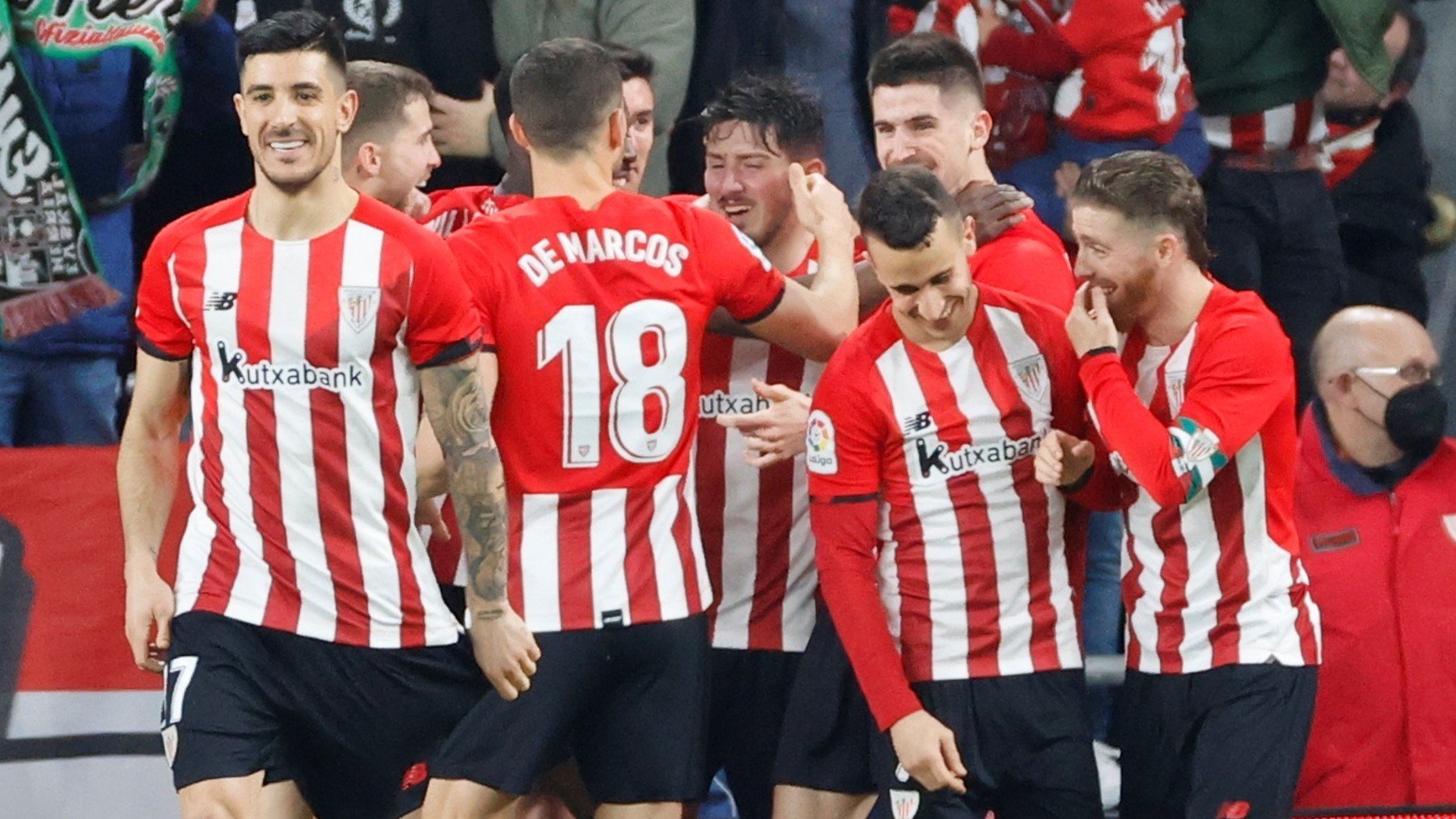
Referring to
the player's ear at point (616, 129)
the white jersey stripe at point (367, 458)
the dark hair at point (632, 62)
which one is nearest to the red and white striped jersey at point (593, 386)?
the player's ear at point (616, 129)

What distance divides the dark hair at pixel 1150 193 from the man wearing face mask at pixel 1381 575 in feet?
2.54

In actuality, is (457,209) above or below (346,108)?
below

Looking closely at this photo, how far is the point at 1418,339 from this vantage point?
16.3ft

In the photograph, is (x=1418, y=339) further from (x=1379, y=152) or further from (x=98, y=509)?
(x=98, y=509)

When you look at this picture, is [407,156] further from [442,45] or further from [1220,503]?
[1220,503]

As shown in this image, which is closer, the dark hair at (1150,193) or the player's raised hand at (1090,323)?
the player's raised hand at (1090,323)

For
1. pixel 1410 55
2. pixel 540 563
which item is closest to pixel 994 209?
pixel 540 563

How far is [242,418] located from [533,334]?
1.93 feet

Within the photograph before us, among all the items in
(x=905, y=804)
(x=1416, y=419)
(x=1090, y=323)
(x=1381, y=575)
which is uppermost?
(x=1090, y=323)

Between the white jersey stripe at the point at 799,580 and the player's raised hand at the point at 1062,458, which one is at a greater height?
the player's raised hand at the point at 1062,458

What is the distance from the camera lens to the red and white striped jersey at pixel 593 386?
4211 millimetres

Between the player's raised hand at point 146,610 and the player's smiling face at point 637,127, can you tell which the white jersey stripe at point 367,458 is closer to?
the player's raised hand at point 146,610

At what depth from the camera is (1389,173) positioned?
6121mm

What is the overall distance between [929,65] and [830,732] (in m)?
1.53
